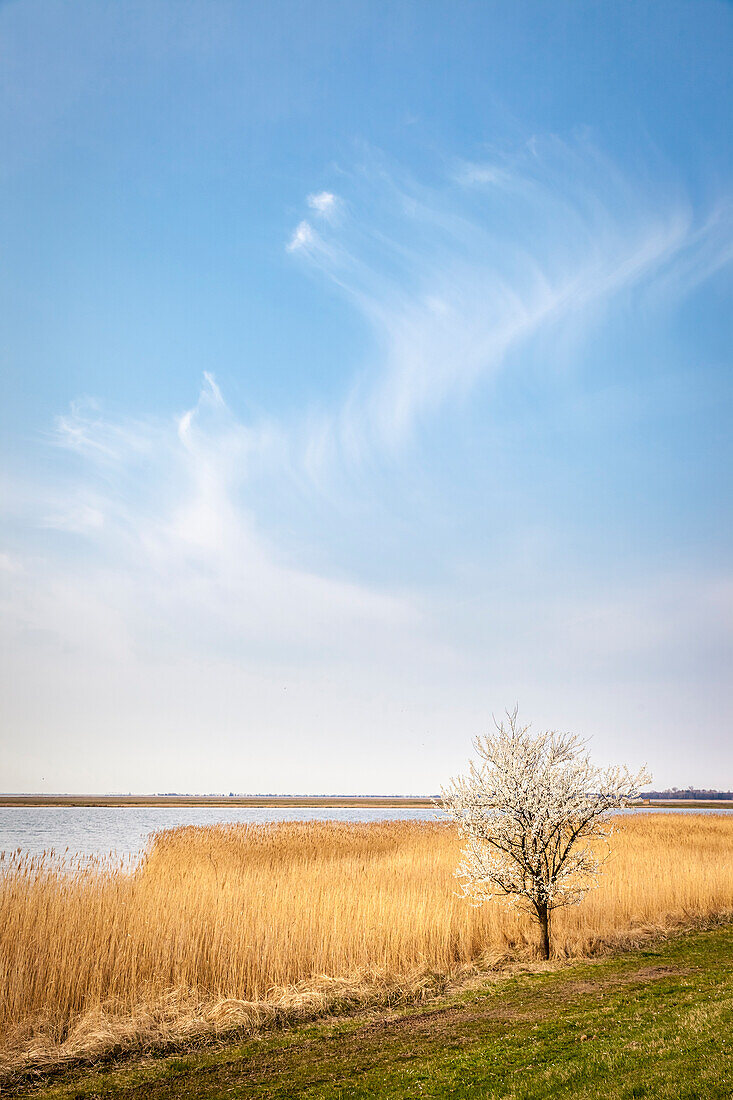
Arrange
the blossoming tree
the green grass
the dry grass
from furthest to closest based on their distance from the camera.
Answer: the blossoming tree → the dry grass → the green grass

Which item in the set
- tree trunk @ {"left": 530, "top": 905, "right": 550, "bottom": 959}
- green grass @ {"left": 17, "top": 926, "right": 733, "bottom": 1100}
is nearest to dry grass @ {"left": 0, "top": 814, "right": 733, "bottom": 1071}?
tree trunk @ {"left": 530, "top": 905, "right": 550, "bottom": 959}

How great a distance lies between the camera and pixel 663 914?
1727 cm

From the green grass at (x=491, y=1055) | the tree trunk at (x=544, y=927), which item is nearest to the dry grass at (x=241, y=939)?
the tree trunk at (x=544, y=927)

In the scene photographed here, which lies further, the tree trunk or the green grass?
the tree trunk

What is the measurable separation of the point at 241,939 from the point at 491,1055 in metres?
5.99

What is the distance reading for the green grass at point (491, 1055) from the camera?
6.66 metres

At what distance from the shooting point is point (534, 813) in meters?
13.3

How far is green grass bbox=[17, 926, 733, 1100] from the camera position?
666 centimetres

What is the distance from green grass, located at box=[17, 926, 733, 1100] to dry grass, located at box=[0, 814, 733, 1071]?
3.70 ft

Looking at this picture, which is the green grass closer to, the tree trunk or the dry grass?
the dry grass

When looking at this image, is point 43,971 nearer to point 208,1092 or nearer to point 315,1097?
point 208,1092

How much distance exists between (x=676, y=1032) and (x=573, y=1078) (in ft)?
5.71

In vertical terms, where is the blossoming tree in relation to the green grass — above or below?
above

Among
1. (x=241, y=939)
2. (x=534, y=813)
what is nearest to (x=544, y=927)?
(x=534, y=813)
